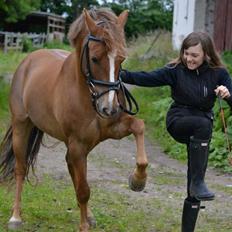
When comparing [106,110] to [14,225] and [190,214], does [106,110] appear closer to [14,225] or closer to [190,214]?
[190,214]

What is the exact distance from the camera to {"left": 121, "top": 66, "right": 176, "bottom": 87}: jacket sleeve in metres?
4.66

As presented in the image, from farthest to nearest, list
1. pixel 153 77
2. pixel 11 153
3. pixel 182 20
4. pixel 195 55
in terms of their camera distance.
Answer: pixel 182 20, pixel 11 153, pixel 153 77, pixel 195 55

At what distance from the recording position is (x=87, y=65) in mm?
4527

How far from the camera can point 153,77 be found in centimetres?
474

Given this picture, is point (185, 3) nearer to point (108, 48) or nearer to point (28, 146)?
point (28, 146)

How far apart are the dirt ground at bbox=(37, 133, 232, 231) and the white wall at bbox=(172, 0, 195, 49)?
30.5 feet

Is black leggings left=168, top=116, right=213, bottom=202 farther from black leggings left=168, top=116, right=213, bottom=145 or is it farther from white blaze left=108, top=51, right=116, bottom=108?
white blaze left=108, top=51, right=116, bottom=108

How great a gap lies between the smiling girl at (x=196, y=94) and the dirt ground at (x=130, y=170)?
1851 millimetres

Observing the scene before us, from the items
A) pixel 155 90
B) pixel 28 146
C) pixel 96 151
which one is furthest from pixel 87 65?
pixel 155 90

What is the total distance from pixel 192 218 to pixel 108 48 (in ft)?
5.00

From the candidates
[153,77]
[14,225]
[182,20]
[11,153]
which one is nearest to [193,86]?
[153,77]

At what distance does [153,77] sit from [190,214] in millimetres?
1116

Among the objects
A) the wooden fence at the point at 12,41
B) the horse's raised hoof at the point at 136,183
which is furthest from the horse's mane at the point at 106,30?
the wooden fence at the point at 12,41

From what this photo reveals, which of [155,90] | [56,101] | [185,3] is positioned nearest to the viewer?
[56,101]
